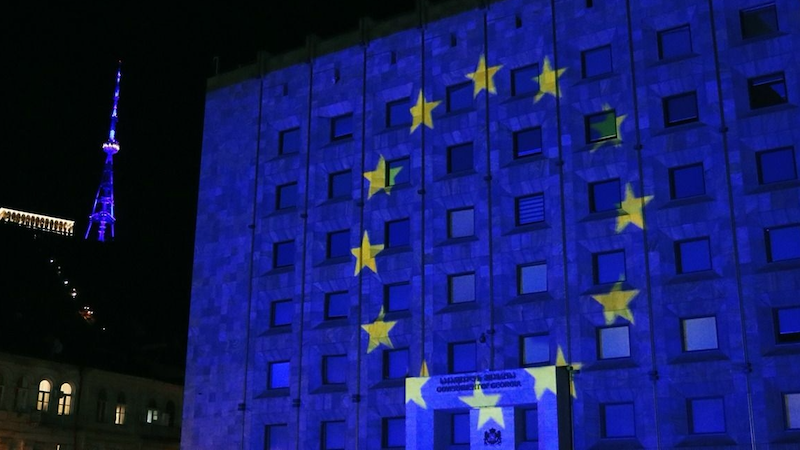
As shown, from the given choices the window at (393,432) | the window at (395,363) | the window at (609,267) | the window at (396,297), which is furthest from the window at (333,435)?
the window at (609,267)

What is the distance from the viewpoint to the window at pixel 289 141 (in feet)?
195

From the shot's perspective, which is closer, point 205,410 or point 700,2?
point 700,2

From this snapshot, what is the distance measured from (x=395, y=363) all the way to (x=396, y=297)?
3522 mm

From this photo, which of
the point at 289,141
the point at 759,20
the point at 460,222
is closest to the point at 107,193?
the point at 289,141

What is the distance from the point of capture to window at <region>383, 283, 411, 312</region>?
172 feet

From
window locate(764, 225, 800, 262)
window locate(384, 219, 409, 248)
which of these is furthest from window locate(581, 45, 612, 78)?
window locate(384, 219, 409, 248)

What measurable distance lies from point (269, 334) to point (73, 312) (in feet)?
109

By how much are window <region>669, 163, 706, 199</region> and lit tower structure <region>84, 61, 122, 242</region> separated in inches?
3852

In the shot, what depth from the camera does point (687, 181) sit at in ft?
152

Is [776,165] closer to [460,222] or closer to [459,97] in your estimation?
[460,222]

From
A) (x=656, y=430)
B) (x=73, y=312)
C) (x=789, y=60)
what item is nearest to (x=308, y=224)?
(x=656, y=430)

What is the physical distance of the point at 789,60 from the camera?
44.7 metres

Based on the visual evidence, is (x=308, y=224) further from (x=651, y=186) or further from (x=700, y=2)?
(x=700, y=2)

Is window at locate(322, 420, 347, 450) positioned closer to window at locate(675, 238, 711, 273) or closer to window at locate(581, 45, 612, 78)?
window at locate(675, 238, 711, 273)
